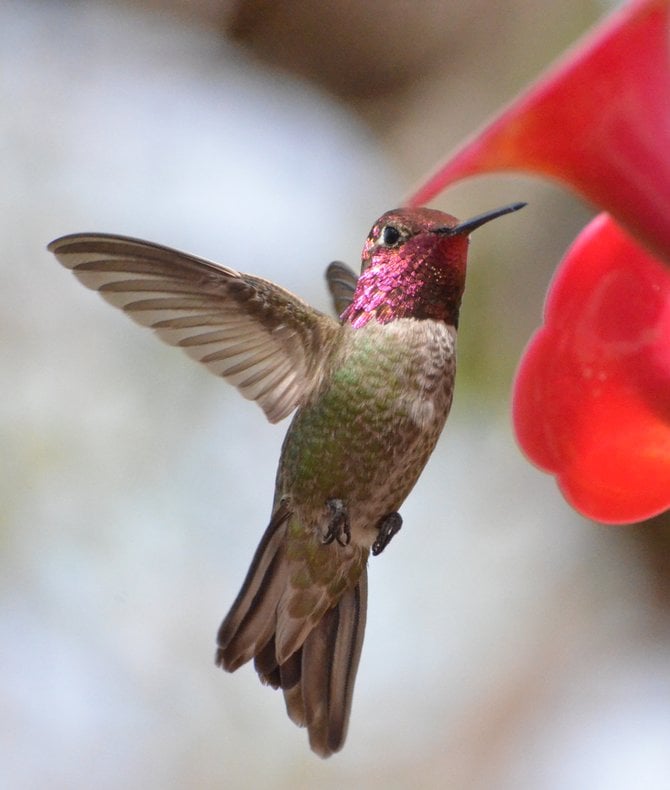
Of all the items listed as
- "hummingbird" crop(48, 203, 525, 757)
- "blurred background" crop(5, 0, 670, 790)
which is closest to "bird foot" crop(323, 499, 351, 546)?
"hummingbird" crop(48, 203, 525, 757)

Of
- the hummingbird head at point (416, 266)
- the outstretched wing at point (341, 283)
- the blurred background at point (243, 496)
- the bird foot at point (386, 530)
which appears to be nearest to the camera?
the hummingbird head at point (416, 266)

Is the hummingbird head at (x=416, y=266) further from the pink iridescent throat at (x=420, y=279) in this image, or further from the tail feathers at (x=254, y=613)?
the tail feathers at (x=254, y=613)

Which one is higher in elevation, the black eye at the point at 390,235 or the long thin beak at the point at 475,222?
the black eye at the point at 390,235

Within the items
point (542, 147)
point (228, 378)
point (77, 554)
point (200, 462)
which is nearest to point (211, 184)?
point (200, 462)

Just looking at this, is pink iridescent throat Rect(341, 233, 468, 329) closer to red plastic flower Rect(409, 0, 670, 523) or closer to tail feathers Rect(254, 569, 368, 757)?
red plastic flower Rect(409, 0, 670, 523)

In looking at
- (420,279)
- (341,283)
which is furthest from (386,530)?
(341,283)

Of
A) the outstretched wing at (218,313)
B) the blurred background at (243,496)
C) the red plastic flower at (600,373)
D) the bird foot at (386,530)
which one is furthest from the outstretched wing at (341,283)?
the blurred background at (243,496)

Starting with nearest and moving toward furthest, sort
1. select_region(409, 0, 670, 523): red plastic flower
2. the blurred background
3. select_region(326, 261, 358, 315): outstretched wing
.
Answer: select_region(409, 0, 670, 523): red plastic flower < select_region(326, 261, 358, 315): outstretched wing < the blurred background

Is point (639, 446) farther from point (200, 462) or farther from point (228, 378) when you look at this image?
point (200, 462)
